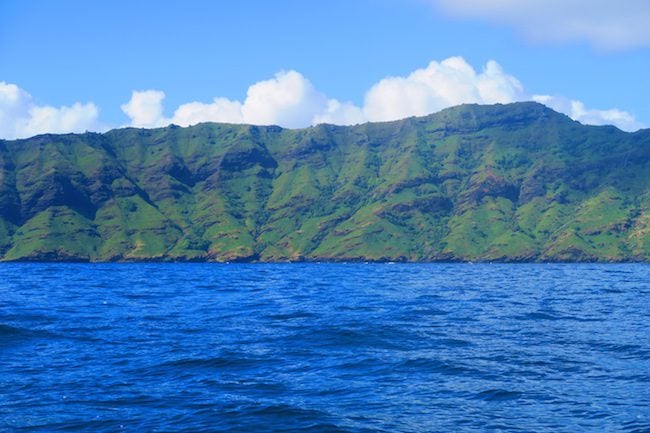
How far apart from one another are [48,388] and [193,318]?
30.0m

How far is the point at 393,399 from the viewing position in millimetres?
30344

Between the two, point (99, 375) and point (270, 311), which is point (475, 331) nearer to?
point (270, 311)

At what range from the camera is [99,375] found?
3481 cm

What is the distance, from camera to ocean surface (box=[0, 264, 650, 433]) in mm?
26781

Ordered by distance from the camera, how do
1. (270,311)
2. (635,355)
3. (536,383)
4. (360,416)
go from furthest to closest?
(270,311)
(635,355)
(536,383)
(360,416)

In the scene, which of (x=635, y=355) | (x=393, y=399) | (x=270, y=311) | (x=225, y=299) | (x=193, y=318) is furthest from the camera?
(x=225, y=299)

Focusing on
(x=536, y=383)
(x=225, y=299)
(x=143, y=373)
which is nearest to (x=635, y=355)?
(x=536, y=383)

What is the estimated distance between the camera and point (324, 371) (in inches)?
1451

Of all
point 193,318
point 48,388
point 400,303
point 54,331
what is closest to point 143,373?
point 48,388

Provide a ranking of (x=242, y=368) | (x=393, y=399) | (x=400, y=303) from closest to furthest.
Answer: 1. (x=393, y=399)
2. (x=242, y=368)
3. (x=400, y=303)

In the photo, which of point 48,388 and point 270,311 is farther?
point 270,311

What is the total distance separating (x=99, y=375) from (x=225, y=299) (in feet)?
171

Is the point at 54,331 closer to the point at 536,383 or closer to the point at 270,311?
the point at 270,311

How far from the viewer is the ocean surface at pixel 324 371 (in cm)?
2678
